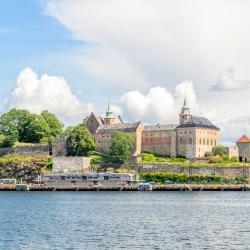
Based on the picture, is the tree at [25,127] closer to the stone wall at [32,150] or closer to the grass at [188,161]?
the stone wall at [32,150]

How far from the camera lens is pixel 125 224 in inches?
2009

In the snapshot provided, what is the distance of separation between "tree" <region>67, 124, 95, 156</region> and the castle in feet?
18.2

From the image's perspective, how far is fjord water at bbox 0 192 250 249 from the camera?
4100 centimetres

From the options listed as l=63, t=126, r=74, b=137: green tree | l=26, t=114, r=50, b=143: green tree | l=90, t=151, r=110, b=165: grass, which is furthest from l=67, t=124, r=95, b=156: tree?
l=26, t=114, r=50, b=143: green tree

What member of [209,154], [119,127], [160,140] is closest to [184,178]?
[209,154]

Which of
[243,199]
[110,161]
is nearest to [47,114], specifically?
[110,161]

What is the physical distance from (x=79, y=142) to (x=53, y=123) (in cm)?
1557

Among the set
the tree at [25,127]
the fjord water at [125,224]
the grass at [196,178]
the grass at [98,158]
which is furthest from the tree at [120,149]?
the fjord water at [125,224]

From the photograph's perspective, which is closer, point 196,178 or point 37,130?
point 196,178

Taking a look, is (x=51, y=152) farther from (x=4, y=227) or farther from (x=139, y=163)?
(x=4, y=227)

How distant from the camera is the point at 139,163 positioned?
104812mm

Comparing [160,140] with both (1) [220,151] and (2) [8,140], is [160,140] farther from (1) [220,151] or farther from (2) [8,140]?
(2) [8,140]

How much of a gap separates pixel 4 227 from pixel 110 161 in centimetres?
5770

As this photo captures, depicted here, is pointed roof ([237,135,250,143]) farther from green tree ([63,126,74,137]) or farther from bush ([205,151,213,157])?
green tree ([63,126,74,137])
